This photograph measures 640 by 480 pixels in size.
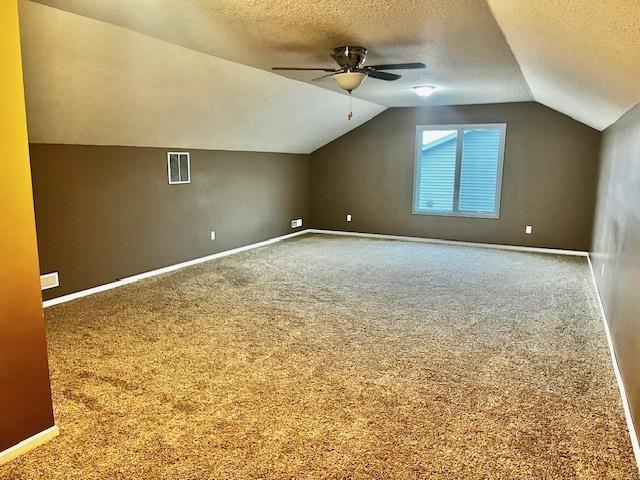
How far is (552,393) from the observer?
2570 millimetres

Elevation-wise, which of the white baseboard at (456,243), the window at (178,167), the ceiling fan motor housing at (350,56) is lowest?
the white baseboard at (456,243)

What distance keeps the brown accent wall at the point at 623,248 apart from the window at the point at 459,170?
1846mm

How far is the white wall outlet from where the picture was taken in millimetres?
3969

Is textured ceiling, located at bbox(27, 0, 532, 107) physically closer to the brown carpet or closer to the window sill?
the brown carpet

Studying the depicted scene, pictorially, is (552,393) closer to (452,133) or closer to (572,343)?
(572,343)

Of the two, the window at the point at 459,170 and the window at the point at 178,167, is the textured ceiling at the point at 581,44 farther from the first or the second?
the window at the point at 178,167

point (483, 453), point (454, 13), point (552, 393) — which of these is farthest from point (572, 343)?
point (454, 13)

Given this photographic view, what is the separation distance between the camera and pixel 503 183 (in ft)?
22.1

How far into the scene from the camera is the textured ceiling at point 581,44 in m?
1.75

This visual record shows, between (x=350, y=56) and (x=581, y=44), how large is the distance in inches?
63.5

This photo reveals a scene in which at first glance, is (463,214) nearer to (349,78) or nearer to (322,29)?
(349,78)

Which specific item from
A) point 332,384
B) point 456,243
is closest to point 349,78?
point 332,384

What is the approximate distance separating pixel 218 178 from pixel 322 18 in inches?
142

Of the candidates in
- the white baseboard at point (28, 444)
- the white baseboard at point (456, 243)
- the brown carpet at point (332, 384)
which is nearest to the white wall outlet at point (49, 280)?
the brown carpet at point (332, 384)
